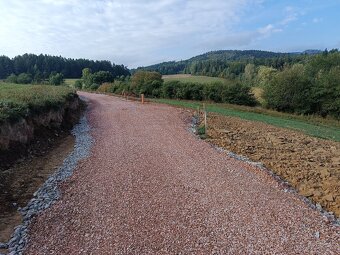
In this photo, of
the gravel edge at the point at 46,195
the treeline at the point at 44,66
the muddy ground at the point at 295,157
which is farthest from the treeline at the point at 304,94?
the treeline at the point at 44,66

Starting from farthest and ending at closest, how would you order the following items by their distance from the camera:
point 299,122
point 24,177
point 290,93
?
point 290,93
point 299,122
point 24,177

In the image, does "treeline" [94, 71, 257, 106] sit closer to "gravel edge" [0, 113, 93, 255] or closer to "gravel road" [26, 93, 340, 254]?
"gravel edge" [0, 113, 93, 255]

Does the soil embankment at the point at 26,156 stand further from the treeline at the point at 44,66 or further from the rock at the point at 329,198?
the treeline at the point at 44,66

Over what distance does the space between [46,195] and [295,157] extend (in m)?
10.5

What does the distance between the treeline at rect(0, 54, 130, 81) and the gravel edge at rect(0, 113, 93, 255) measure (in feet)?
242

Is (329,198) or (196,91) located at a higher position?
(196,91)

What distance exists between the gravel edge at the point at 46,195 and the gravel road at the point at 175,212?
26cm

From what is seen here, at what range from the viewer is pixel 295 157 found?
13.8m

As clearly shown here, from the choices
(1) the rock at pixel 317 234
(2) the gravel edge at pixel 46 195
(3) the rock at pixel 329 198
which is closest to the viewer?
(2) the gravel edge at pixel 46 195

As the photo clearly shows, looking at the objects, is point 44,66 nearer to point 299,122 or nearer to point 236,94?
point 236,94

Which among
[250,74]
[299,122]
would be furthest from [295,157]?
[250,74]

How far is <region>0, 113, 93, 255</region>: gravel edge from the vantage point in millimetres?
7162

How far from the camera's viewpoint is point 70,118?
22.8 metres

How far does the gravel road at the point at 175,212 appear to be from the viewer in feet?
23.1
